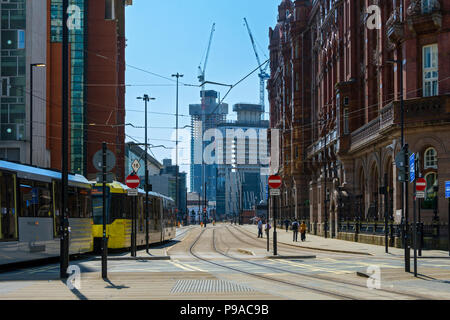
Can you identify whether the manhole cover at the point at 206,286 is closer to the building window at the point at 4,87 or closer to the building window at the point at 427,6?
the building window at the point at 427,6

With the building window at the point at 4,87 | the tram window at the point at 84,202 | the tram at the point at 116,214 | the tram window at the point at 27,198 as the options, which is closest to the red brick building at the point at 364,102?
the tram at the point at 116,214

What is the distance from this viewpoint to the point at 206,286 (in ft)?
49.3

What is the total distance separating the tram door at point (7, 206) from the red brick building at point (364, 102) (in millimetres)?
21027

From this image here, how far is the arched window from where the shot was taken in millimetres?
40344

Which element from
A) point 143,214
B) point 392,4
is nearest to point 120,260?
point 143,214

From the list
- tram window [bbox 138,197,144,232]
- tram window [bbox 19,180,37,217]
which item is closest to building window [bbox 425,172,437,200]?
tram window [bbox 138,197,144,232]

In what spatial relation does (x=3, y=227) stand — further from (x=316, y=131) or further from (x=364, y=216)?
(x=316, y=131)

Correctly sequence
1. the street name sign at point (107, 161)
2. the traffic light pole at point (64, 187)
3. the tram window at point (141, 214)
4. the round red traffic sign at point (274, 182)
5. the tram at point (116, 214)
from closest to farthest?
the traffic light pole at point (64, 187)
the street name sign at point (107, 161)
the round red traffic sign at point (274, 182)
the tram at point (116, 214)
the tram window at point (141, 214)

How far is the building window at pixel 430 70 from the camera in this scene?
41.8 meters

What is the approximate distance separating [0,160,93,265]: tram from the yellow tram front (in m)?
4.71

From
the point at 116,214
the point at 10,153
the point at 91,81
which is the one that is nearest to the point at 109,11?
the point at 91,81

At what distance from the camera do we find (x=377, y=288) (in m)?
14.8

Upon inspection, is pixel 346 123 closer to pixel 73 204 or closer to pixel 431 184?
pixel 431 184

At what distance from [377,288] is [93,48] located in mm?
86878
